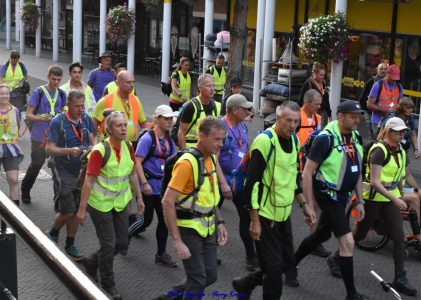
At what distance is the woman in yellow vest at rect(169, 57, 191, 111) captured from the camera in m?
14.2

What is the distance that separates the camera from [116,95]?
8.84 metres

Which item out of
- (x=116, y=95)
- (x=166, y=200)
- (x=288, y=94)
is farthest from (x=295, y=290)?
(x=288, y=94)

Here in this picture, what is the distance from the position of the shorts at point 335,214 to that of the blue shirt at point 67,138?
2607 millimetres

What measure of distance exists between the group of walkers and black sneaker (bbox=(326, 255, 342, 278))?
0.03 feet

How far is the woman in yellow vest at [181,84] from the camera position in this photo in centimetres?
1423

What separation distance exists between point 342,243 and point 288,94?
34.3ft

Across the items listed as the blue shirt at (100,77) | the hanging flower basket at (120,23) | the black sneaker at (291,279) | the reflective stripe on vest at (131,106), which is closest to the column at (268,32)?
the blue shirt at (100,77)

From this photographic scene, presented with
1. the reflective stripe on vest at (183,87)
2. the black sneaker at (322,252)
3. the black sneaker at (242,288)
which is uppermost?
the reflective stripe on vest at (183,87)

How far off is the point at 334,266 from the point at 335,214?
109cm

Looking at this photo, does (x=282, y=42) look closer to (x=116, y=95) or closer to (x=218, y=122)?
(x=116, y=95)

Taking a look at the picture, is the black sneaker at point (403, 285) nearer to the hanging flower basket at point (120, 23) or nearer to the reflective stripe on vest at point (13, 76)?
the reflective stripe on vest at point (13, 76)

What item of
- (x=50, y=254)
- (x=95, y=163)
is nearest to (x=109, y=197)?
(x=95, y=163)

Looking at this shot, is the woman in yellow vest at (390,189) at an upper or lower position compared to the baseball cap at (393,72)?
lower

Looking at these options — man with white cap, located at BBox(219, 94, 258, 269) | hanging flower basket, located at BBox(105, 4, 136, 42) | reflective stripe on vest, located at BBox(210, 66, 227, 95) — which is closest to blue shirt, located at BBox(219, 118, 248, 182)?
man with white cap, located at BBox(219, 94, 258, 269)
